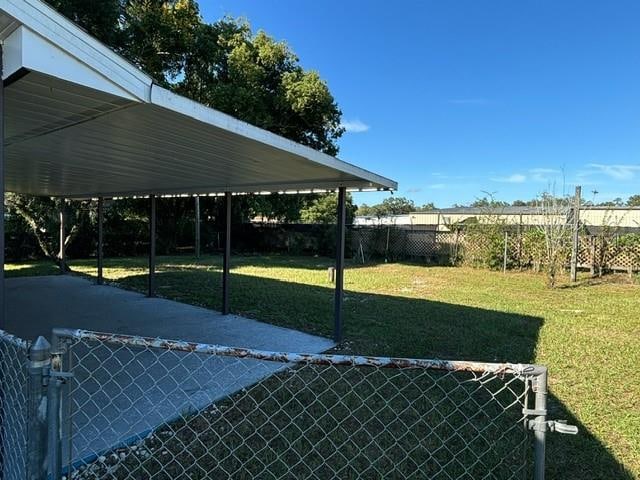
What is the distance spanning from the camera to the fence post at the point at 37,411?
1.50 m

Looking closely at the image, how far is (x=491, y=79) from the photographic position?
639 inches

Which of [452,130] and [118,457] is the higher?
[452,130]

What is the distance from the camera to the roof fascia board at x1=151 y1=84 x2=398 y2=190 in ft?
8.16

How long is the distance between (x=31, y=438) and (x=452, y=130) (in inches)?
903

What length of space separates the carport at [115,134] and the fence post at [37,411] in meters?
0.97

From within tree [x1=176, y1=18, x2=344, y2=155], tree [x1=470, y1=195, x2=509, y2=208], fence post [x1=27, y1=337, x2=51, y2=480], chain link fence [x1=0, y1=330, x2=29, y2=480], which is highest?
tree [x1=176, y1=18, x2=344, y2=155]

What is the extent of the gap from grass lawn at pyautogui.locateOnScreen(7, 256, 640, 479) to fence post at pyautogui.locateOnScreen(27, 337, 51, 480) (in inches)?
106

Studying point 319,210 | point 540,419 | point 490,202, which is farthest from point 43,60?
point 319,210

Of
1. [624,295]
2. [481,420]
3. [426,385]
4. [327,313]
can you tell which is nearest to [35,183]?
[327,313]

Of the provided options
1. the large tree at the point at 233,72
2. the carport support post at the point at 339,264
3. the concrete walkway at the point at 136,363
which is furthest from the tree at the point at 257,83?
the carport support post at the point at 339,264

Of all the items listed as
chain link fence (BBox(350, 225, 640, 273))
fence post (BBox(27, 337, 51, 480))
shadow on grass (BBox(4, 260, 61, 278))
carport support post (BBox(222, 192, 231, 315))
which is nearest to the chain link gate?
fence post (BBox(27, 337, 51, 480))

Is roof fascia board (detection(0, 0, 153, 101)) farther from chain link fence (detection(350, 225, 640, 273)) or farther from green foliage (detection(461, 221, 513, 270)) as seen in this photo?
green foliage (detection(461, 221, 513, 270))

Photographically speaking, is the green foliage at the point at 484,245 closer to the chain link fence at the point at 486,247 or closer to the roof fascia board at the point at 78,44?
the chain link fence at the point at 486,247

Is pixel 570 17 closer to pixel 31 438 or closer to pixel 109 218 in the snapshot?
pixel 31 438
